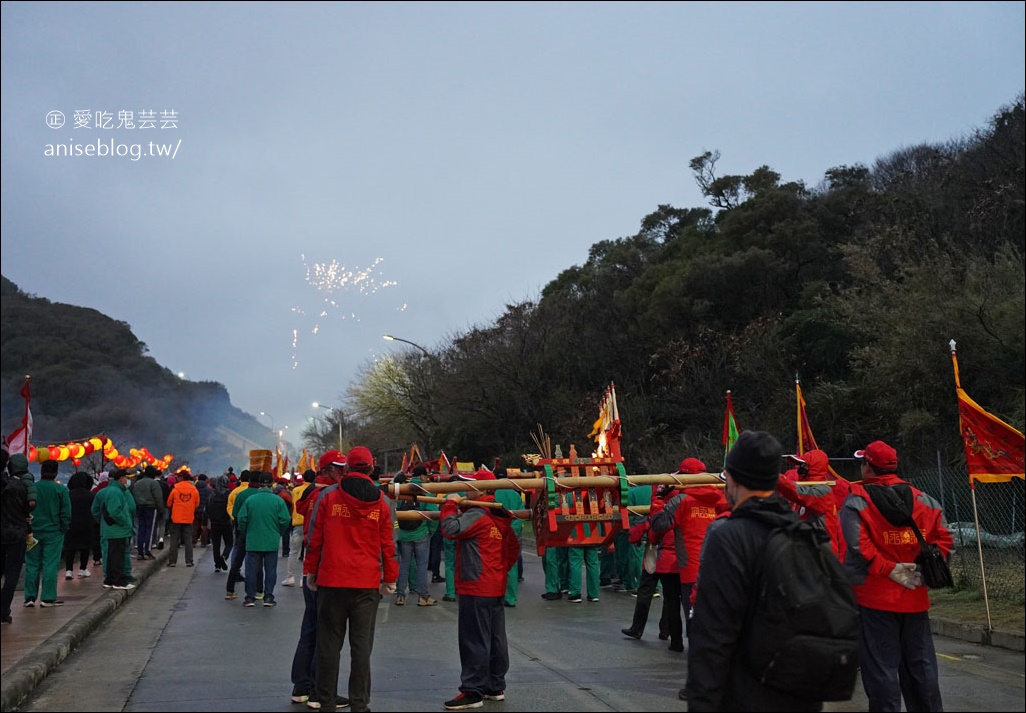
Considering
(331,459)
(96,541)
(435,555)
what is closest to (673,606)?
(331,459)

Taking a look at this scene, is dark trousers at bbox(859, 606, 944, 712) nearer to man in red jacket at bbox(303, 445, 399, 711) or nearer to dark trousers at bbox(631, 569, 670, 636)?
man in red jacket at bbox(303, 445, 399, 711)

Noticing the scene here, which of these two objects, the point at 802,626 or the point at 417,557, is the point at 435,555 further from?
the point at 802,626

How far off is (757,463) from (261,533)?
1157 cm

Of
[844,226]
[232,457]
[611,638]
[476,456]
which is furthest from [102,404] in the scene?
[611,638]

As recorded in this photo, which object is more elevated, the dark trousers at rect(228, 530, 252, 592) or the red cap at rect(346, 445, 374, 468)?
the red cap at rect(346, 445, 374, 468)

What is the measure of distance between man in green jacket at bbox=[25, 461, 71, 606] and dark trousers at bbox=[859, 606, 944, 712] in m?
10.6

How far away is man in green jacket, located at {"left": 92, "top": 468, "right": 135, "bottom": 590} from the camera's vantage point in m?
14.9

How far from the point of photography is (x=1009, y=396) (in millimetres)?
20219

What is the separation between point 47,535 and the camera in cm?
1286

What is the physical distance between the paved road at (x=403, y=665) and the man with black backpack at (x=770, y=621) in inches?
164

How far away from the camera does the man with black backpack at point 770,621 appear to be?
3318 millimetres

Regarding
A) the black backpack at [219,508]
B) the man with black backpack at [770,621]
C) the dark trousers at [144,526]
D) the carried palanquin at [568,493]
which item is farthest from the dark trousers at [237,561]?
the man with black backpack at [770,621]

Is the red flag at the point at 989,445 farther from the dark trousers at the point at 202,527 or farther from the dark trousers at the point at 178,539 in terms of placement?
the dark trousers at the point at 202,527

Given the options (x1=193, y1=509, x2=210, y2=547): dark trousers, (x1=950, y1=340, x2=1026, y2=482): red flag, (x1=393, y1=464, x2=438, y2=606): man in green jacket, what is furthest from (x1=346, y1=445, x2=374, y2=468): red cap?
(x1=193, y1=509, x2=210, y2=547): dark trousers
